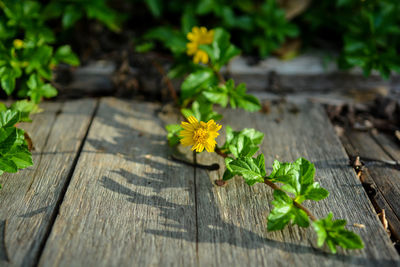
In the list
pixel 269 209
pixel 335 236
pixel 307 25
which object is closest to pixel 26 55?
pixel 269 209

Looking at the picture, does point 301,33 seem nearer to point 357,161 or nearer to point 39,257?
point 357,161

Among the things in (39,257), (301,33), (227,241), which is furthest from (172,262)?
(301,33)

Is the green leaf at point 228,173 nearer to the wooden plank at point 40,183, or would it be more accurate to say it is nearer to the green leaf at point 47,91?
the wooden plank at point 40,183

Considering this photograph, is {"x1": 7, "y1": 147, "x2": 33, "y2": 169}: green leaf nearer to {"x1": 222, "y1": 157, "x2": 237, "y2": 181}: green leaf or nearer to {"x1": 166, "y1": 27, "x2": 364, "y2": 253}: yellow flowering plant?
{"x1": 166, "y1": 27, "x2": 364, "y2": 253}: yellow flowering plant

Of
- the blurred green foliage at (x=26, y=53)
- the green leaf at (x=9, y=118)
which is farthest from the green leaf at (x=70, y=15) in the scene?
the green leaf at (x=9, y=118)

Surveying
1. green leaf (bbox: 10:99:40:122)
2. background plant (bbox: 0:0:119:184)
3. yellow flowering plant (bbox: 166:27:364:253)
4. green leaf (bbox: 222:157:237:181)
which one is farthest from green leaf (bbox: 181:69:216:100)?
green leaf (bbox: 10:99:40:122)

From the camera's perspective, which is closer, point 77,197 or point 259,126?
point 77,197

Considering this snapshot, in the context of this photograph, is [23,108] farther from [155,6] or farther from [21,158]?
[155,6]
